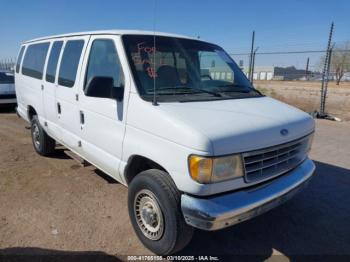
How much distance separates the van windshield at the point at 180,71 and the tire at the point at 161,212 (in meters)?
0.81

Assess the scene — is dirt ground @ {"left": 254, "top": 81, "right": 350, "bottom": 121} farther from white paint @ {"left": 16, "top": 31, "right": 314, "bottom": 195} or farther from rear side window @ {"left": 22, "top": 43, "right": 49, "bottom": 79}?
rear side window @ {"left": 22, "top": 43, "right": 49, "bottom": 79}

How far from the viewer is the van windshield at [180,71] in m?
3.34

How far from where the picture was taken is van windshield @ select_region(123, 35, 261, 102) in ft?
11.0

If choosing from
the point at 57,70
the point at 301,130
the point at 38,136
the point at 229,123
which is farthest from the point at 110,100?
the point at 38,136

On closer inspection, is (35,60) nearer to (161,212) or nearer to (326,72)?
(161,212)

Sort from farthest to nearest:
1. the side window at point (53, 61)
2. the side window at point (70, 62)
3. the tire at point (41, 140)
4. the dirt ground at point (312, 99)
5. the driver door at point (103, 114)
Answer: the dirt ground at point (312, 99) → the tire at point (41, 140) → the side window at point (53, 61) → the side window at point (70, 62) → the driver door at point (103, 114)

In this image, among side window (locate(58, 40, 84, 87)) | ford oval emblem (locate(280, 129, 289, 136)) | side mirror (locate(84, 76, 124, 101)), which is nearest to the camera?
ford oval emblem (locate(280, 129, 289, 136))

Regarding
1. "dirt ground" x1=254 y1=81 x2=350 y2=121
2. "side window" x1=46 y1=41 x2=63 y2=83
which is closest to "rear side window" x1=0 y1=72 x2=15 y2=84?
"side window" x1=46 y1=41 x2=63 y2=83

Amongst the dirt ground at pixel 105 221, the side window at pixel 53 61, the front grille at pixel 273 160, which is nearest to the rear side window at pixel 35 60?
the side window at pixel 53 61

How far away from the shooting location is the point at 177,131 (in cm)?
268

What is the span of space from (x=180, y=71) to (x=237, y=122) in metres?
1.16

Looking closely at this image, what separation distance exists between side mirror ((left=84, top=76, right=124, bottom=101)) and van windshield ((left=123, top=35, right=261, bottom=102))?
0.24 meters

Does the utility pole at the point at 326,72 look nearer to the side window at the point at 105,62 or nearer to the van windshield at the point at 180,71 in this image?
the van windshield at the point at 180,71

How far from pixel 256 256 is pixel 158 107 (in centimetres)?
179
